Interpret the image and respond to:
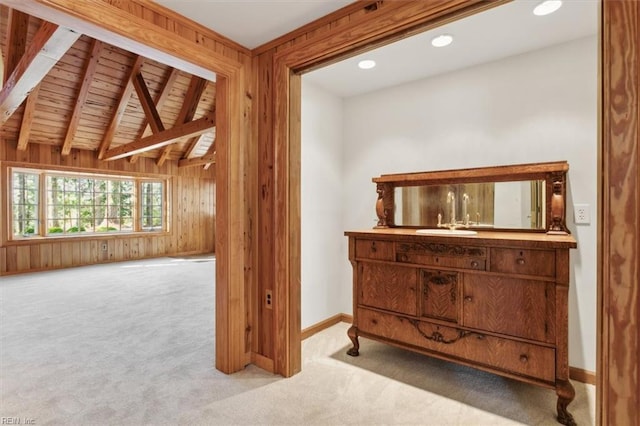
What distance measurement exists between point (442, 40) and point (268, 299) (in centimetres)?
215

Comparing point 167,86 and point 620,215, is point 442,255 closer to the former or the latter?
point 620,215

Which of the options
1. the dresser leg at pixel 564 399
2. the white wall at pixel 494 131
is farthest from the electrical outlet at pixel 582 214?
the dresser leg at pixel 564 399

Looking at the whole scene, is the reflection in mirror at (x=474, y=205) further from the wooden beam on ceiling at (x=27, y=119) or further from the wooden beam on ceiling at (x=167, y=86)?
the wooden beam on ceiling at (x=27, y=119)

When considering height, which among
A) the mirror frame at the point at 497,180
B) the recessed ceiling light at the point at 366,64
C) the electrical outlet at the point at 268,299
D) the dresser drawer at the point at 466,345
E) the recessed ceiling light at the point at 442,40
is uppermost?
the recessed ceiling light at the point at 366,64

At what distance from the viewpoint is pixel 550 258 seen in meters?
1.78

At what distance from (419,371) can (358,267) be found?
2.77 feet

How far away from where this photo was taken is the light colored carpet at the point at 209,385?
5.84 ft

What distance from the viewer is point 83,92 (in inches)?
200

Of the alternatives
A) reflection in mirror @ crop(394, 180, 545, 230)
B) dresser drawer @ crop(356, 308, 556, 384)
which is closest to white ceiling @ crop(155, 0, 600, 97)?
reflection in mirror @ crop(394, 180, 545, 230)

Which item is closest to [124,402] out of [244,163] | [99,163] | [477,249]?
[244,163]

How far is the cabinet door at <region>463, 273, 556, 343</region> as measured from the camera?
180 centimetres

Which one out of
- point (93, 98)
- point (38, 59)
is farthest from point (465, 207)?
point (93, 98)

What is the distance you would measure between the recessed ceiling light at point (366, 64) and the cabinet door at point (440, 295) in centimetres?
166

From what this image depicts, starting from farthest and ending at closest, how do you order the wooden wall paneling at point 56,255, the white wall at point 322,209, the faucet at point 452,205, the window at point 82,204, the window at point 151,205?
the window at point 151,205 < the wooden wall paneling at point 56,255 < the window at point 82,204 < the white wall at point 322,209 < the faucet at point 452,205
